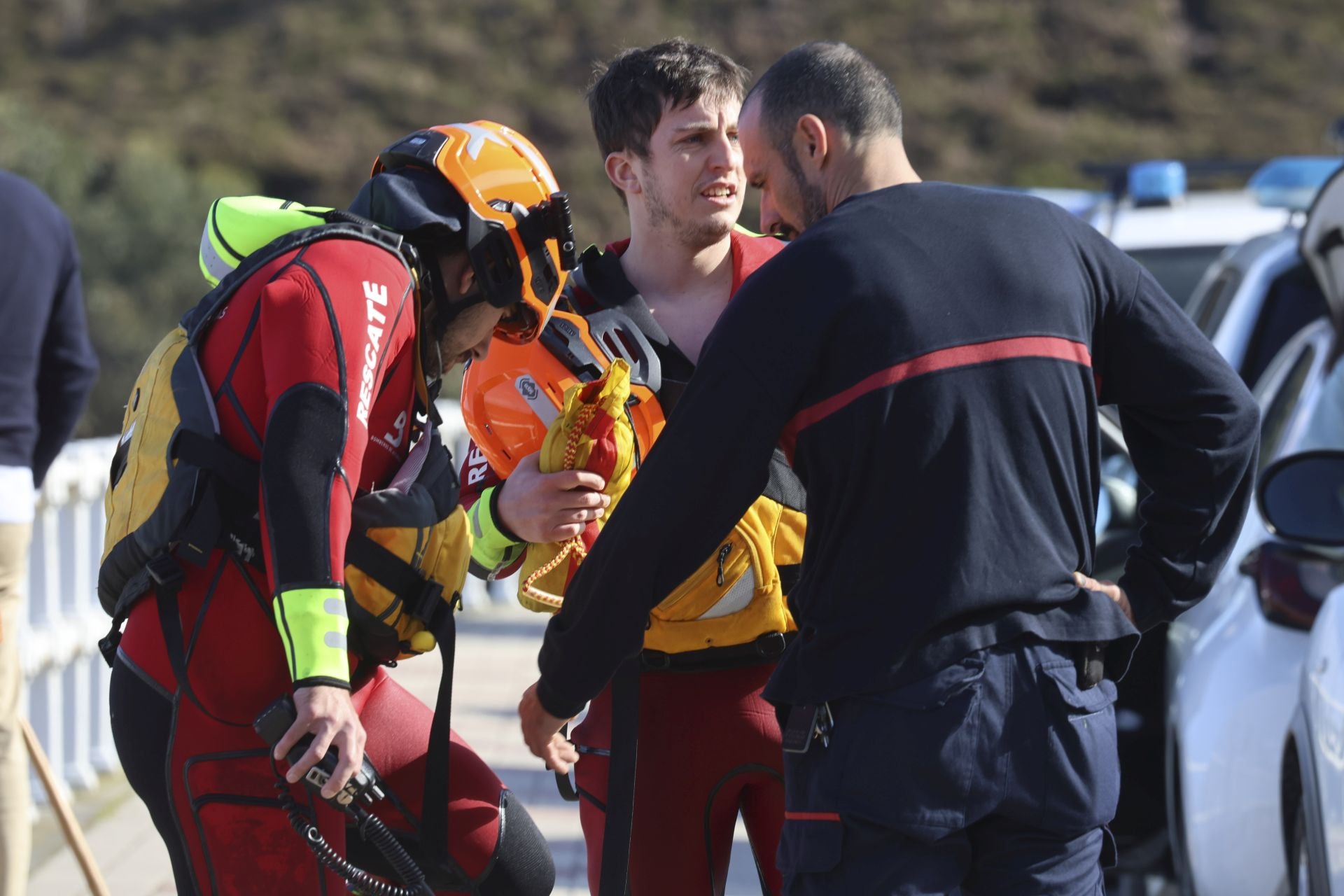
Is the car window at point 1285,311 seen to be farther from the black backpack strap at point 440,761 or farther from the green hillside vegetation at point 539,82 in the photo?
the green hillside vegetation at point 539,82

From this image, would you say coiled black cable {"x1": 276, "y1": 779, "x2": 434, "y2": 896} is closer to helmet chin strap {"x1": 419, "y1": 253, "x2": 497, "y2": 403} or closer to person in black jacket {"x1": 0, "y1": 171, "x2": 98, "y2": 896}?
helmet chin strap {"x1": 419, "y1": 253, "x2": 497, "y2": 403}

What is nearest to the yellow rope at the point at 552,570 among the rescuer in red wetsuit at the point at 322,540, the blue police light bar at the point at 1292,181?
the rescuer in red wetsuit at the point at 322,540

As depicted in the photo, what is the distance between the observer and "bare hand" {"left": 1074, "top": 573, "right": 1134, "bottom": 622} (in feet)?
8.36

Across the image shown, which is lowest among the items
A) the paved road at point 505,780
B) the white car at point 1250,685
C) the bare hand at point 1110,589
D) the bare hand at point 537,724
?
the paved road at point 505,780

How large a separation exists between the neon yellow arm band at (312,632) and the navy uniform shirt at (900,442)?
36 centimetres

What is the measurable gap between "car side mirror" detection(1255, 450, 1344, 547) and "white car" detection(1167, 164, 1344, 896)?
244 millimetres

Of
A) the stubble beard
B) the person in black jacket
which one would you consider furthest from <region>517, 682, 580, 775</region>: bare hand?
the person in black jacket

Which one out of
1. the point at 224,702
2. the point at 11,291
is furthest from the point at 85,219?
the point at 224,702

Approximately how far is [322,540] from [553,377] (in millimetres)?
757

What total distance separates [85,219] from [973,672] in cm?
3526

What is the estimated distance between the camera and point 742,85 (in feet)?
11.3

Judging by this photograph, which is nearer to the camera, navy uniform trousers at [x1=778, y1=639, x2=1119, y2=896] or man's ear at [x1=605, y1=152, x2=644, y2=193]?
navy uniform trousers at [x1=778, y1=639, x2=1119, y2=896]

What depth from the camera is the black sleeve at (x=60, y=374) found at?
484cm

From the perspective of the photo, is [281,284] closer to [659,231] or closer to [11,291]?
[659,231]
